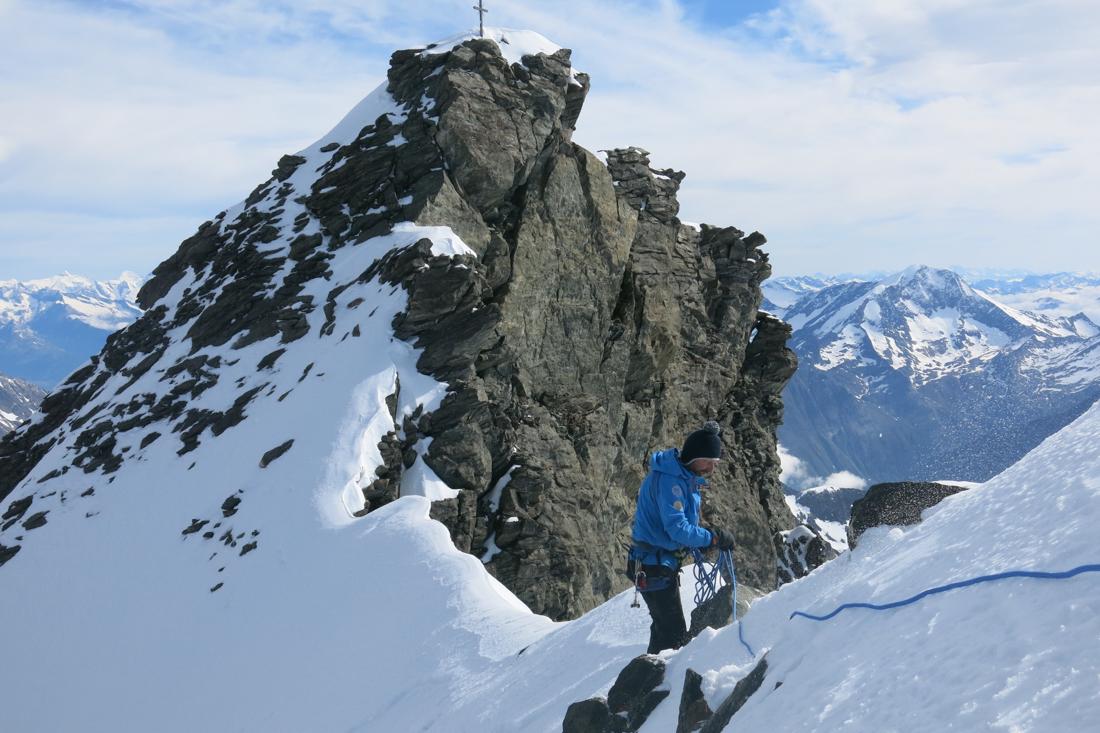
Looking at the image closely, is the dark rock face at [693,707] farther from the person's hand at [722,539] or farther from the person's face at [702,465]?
the person's face at [702,465]

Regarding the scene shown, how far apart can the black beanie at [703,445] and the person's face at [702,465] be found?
0.04 metres

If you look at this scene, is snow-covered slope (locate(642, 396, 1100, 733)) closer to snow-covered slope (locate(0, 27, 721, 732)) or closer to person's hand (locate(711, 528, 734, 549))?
person's hand (locate(711, 528, 734, 549))

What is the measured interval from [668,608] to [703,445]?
2212mm

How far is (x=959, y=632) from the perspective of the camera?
6.11m

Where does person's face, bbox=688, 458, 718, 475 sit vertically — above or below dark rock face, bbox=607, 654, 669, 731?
above

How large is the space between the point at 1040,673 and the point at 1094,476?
8.22 ft

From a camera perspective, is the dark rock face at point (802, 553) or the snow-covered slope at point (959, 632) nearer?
the snow-covered slope at point (959, 632)

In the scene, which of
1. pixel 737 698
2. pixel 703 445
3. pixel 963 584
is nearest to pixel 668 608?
pixel 703 445

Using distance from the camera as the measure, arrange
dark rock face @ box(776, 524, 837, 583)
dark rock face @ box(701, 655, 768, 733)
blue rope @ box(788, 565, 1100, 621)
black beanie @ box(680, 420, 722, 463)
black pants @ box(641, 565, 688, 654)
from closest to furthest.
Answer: blue rope @ box(788, 565, 1100, 621)
dark rock face @ box(701, 655, 768, 733)
black beanie @ box(680, 420, 722, 463)
black pants @ box(641, 565, 688, 654)
dark rock face @ box(776, 524, 837, 583)

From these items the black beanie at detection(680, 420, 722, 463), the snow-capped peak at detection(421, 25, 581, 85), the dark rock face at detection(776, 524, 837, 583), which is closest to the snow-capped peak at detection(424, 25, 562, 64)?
the snow-capped peak at detection(421, 25, 581, 85)

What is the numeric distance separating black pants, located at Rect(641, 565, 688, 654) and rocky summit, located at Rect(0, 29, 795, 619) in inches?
558

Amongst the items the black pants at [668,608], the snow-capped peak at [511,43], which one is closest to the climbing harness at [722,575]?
the black pants at [668,608]

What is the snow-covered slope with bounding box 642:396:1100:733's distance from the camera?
5.25m

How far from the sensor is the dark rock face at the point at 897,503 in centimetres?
1010
